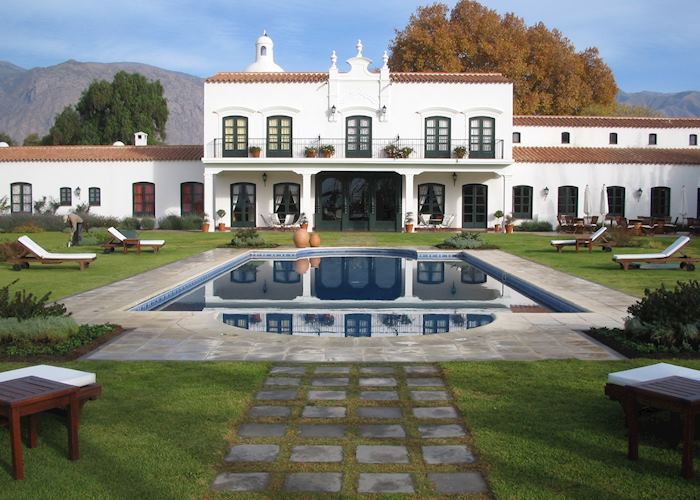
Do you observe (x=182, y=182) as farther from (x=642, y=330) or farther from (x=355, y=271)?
(x=642, y=330)

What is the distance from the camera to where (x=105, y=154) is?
105 ft

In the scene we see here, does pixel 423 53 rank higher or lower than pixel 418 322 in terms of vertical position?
higher

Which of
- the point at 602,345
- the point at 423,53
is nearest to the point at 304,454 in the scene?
the point at 602,345

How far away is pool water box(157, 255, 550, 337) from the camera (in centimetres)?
1011

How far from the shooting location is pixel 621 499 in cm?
393

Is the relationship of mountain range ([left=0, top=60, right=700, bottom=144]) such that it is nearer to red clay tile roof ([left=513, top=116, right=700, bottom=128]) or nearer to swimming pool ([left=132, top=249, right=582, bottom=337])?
red clay tile roof ([left=513, top=116, right=700, bottom=128])

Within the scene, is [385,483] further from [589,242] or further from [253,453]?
[589,242]

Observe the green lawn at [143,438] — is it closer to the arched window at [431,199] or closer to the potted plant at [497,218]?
the potted plant at [497,218]

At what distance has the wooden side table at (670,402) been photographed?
417 centimetres

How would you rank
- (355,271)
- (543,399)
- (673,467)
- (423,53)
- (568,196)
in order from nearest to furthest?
1. (673,467)
2. (543,399)
3. (355,271)
4. (568,196)
5. (423,53)

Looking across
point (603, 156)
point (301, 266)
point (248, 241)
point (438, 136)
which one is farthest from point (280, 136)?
point (603, 156)

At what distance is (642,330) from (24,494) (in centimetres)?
628

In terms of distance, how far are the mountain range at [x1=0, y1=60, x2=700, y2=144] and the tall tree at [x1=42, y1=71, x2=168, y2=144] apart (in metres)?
81.4

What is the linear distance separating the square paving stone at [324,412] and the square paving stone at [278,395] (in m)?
0.30
